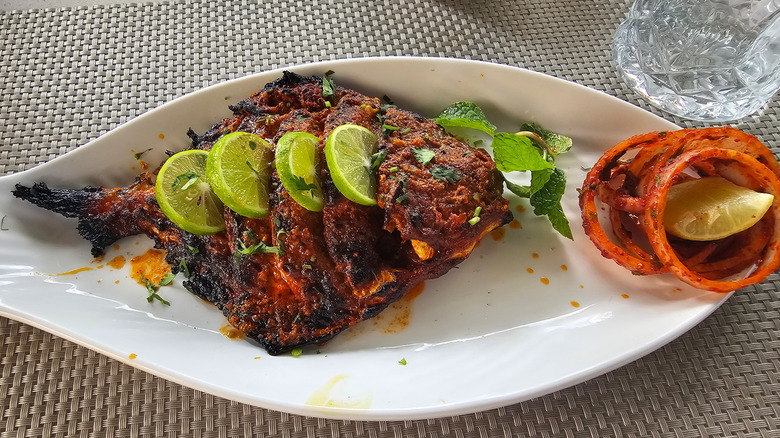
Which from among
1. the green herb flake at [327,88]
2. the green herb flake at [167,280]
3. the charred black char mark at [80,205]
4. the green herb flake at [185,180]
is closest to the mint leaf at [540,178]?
the green herb flake at [327,88]

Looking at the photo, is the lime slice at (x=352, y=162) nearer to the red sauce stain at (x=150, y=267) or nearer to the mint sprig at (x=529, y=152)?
the mint sprig at (x=529, y=152)

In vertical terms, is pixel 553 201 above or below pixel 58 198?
below

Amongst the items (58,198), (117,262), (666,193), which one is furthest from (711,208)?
(58,198)

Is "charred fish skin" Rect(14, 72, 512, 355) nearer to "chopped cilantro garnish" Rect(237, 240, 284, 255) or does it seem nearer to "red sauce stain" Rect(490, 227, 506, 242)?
"chopped cilantro garnish" Rect(237, 240, 284, 255)

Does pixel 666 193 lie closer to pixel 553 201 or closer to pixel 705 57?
pixel 553 201

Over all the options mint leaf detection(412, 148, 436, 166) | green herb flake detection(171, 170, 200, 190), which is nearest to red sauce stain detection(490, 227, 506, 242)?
mint leaf detection(412, 148, 436, 166)
